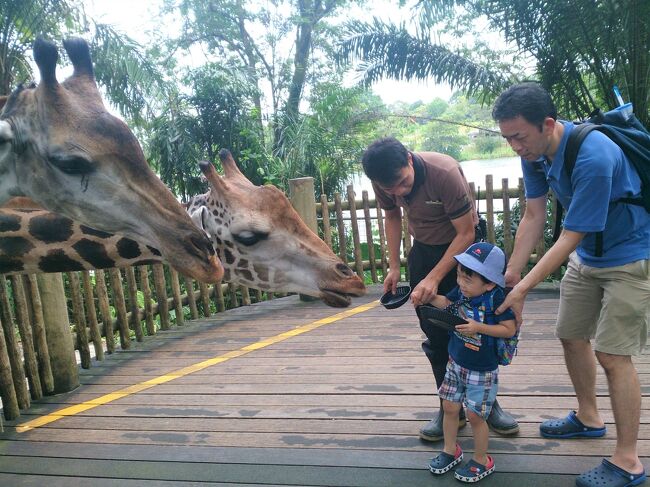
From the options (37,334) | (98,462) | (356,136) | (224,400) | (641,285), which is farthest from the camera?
(356,136)

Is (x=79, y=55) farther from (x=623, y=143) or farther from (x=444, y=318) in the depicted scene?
(x=623, y=143)

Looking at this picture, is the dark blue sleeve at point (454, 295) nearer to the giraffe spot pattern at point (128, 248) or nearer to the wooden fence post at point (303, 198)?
the giraffe spot pattern at point (128, 248)

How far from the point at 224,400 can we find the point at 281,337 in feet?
4.56

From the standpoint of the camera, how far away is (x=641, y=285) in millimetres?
2365

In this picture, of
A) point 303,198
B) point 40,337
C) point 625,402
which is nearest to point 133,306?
point 40,337

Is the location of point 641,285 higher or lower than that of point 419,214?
lower

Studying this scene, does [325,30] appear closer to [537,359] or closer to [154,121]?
[154,121]

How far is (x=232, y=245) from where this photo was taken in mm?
3166

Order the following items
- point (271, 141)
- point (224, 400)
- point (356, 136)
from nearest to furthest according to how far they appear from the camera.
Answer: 1. point (224, 400)
2. point (271, 141)
3. point (356, 136)

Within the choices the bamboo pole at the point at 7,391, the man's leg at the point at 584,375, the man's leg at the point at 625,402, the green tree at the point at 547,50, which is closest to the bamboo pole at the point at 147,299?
the bamboo pole at the point at 7,391

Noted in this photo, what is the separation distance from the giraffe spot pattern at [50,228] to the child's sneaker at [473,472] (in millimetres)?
2167

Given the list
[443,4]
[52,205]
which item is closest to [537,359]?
[52,205]

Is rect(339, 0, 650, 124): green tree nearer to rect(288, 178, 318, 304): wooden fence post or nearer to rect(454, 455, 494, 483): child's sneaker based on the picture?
rect(288, 178, 318, 304): wooden fence post

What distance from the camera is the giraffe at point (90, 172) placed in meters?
2.00
